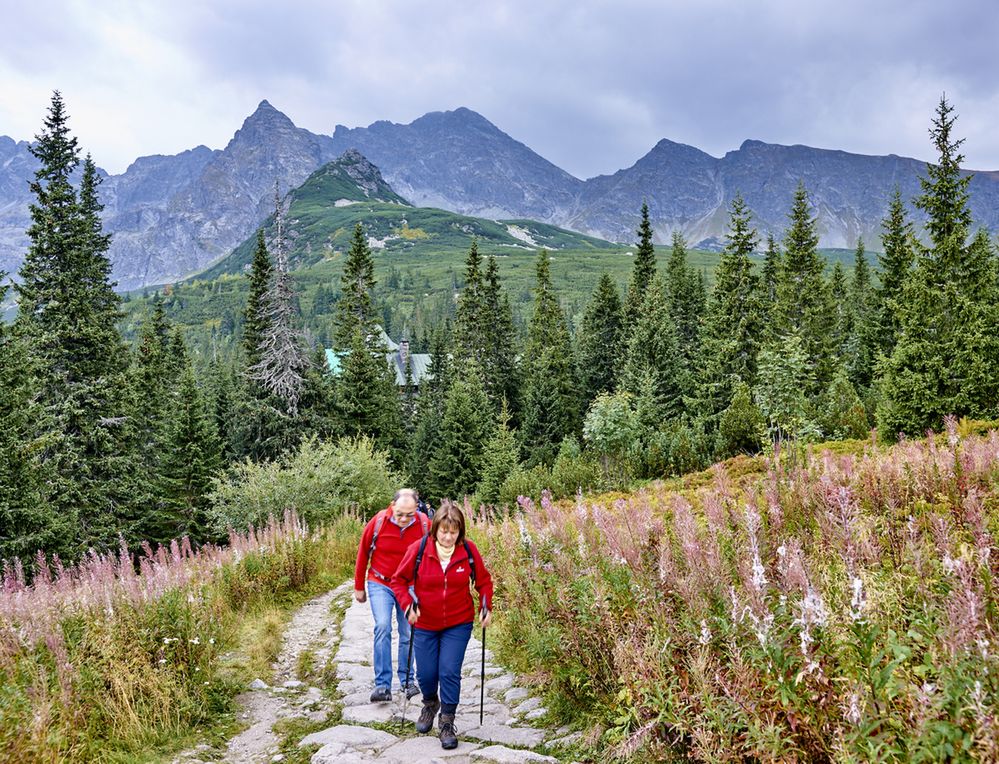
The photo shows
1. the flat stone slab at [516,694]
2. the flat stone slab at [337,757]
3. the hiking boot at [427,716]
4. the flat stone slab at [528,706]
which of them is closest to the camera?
the flat stone slab at [337,757]

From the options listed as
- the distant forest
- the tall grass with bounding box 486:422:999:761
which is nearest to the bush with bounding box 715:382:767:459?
the distant forest

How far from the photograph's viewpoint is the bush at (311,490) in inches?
753

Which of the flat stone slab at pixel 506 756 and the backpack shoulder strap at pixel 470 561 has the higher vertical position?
the backpack shoulder strap at pixel 470 561

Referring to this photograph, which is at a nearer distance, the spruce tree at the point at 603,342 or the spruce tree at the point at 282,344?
the spruce tree at the point at 282,344

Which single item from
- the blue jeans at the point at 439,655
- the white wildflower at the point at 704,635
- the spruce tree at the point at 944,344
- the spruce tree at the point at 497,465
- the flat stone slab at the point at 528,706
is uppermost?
the spruce tree at the point at 944,344

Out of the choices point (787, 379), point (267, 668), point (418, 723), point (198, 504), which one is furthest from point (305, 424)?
point (418, 723)

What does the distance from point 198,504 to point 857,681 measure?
3804 cm

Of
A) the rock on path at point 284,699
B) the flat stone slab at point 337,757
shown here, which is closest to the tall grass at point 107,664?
the rock on path at point 284,699

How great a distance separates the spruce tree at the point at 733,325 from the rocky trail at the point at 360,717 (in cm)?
2965

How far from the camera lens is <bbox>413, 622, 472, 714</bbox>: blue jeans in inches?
201

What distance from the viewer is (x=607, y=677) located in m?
4.42

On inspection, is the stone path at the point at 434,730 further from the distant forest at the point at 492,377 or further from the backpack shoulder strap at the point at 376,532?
the distant forest at the point at 492,377

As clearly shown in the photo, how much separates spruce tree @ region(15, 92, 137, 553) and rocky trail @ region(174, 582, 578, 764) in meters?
20.1

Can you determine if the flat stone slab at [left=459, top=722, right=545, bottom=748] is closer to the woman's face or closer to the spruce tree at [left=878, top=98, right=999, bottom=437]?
the woman's face
